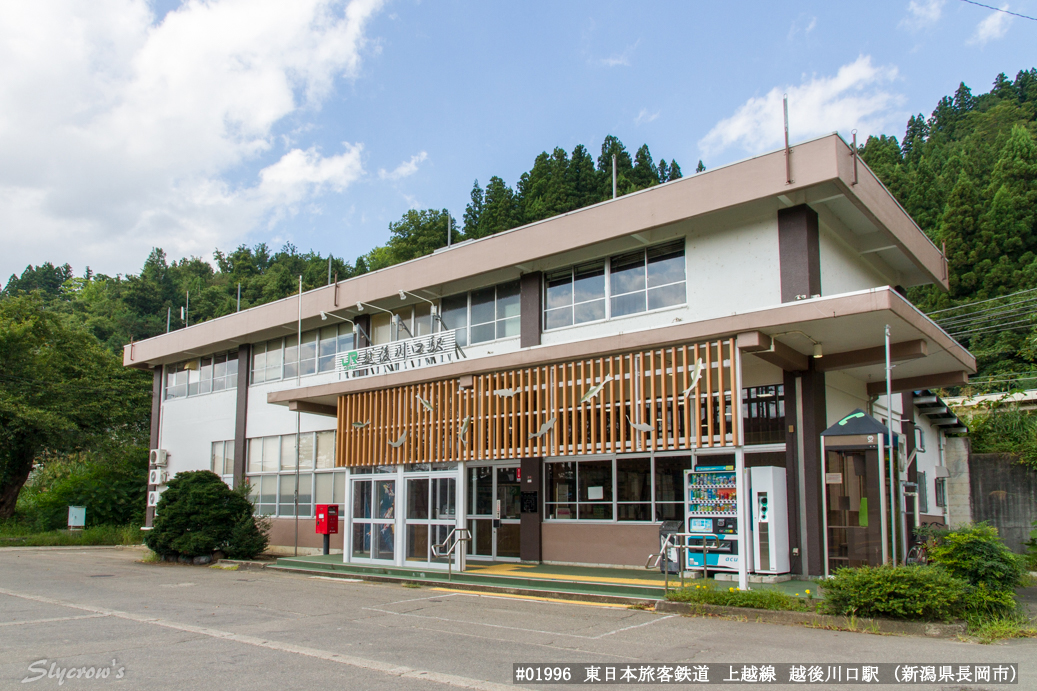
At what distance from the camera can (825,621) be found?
32.2 ft

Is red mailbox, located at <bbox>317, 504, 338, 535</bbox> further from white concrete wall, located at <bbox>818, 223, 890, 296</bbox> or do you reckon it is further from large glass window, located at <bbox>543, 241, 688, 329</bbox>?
white concrete wall, located at <bbox>818, 223, 890, 296</bbox>

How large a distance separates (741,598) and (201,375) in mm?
23585

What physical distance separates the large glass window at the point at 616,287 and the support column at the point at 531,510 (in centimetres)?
330

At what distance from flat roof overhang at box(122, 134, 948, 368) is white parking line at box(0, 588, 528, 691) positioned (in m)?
10.3

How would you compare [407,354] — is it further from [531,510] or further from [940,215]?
[940,215]

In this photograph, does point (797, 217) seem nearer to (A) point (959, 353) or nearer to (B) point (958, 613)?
(A) point (959, 353)

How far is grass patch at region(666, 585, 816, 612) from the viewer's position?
10.5 metres

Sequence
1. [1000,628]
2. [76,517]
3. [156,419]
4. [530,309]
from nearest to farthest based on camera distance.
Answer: [1000,628] < [530,309] < [156,419] < [76,517]

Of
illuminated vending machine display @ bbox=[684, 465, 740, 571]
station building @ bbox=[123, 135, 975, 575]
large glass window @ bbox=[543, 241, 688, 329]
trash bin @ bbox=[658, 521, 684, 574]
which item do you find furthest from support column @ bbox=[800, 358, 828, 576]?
large glass window @ bbox=[543, 241, 688, 329]

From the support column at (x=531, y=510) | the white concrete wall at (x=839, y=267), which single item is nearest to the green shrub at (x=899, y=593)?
the white concrete wall at (x=839, y=267)

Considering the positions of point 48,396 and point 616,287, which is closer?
point 616,287

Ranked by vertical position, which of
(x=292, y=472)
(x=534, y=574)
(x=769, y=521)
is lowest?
(x=534, y=574)

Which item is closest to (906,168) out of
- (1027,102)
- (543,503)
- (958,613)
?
(1027,102)

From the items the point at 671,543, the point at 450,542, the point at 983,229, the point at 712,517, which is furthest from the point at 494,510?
the point at 983,229
